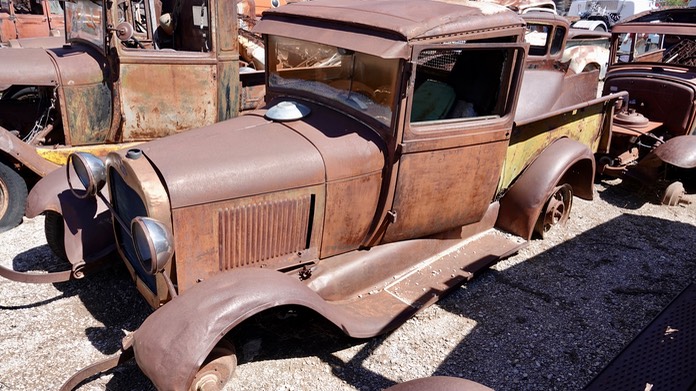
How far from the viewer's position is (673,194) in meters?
5.43

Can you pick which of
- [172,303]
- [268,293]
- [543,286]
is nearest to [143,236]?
[172,303]

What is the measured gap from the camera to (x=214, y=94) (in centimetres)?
537

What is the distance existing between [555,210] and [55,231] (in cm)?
395

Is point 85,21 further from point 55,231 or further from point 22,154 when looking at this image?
point 55,231

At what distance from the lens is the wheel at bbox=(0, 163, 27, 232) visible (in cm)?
452

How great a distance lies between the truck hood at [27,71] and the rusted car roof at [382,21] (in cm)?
251

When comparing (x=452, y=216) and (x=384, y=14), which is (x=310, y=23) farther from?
(x=452, y=216)

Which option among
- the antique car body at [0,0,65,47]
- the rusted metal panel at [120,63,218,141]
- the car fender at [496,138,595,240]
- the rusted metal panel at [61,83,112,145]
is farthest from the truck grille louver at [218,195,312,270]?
the antique car body at [0,0,65,47]

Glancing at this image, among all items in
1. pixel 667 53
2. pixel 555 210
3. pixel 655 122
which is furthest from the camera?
pixel 667 53

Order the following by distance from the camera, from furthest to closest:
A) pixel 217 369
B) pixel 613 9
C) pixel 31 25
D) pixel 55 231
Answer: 1. pixel 613 9
2. pixel 31 25
3. pixel 55 231
4. pixel 217 369

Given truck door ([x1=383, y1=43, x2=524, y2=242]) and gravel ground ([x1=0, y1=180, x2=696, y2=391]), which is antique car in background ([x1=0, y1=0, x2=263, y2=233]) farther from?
truck door ([x1=383, y1=43, x2=524, y2=242])

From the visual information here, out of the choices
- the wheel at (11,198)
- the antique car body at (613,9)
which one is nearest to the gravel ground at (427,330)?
the wheel at (11,198)

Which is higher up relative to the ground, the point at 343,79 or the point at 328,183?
the point at 343,79

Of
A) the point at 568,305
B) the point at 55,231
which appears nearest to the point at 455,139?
the point at 568,305
